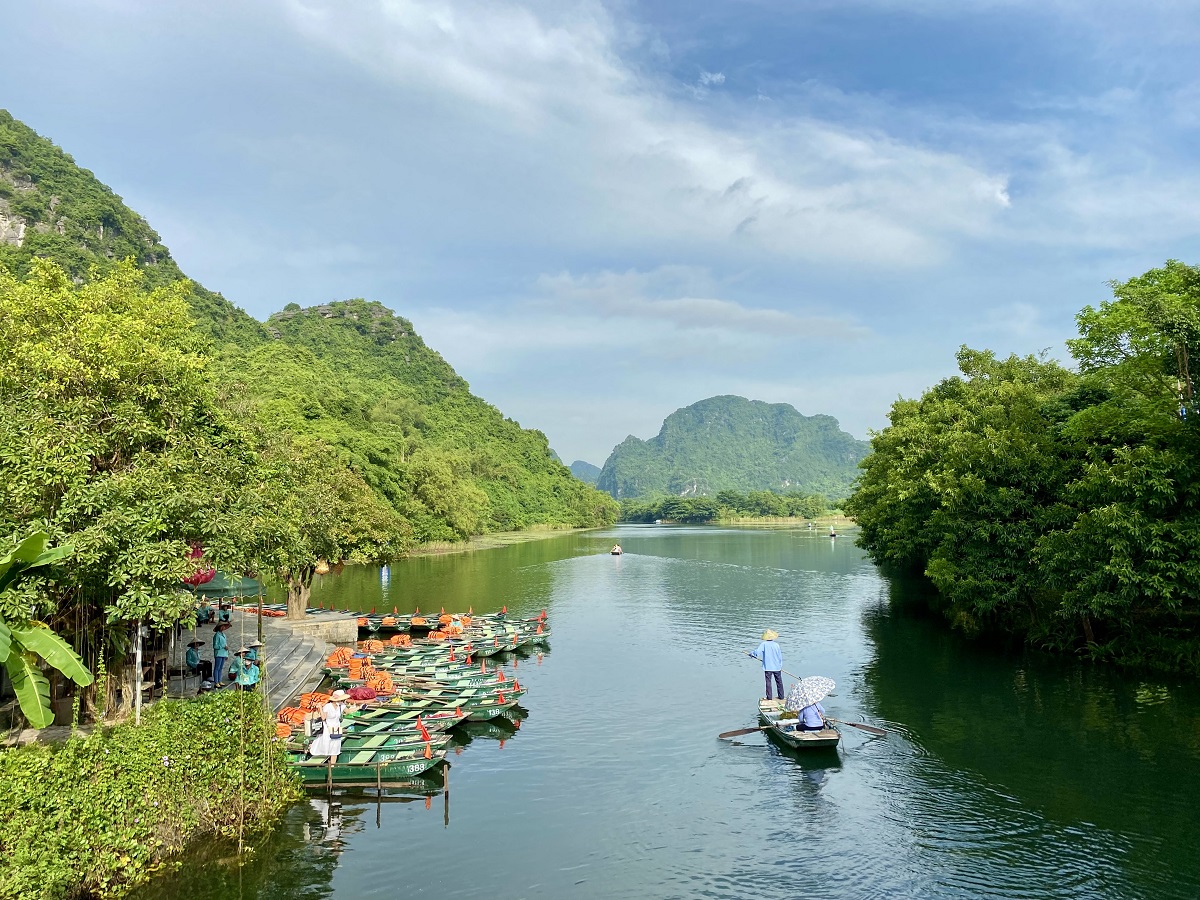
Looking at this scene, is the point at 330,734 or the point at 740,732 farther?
the point at 740,732

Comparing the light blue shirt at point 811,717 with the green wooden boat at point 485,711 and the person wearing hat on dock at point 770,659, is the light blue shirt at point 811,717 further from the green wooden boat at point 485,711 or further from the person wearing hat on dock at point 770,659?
the green wooden boat at point 485,711

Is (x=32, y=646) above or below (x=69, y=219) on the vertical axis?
below

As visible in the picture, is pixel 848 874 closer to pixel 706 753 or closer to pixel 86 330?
pixel 706 753

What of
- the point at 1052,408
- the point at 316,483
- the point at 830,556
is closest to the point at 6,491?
the point at 316,483

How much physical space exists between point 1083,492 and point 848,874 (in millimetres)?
18828

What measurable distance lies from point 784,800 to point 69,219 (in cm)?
12650

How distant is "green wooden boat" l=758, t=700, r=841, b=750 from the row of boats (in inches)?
301

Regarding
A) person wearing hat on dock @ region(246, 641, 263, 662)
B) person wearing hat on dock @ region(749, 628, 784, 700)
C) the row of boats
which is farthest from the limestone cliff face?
person wearing hat on dock @ region(749, 628, 784, 700)

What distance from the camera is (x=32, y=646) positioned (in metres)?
11.7

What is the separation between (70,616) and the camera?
1645 cm

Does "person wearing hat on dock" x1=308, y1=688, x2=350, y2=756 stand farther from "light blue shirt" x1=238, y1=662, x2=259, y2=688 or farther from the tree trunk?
the tree trunk

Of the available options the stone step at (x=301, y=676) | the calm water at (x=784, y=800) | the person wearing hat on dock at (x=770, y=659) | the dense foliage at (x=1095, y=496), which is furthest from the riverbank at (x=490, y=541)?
the person wearing hat on dock at (x=770, y=659)

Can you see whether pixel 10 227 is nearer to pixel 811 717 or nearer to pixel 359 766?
pixel 359 766

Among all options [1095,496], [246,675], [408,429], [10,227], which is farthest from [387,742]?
[408,429]
